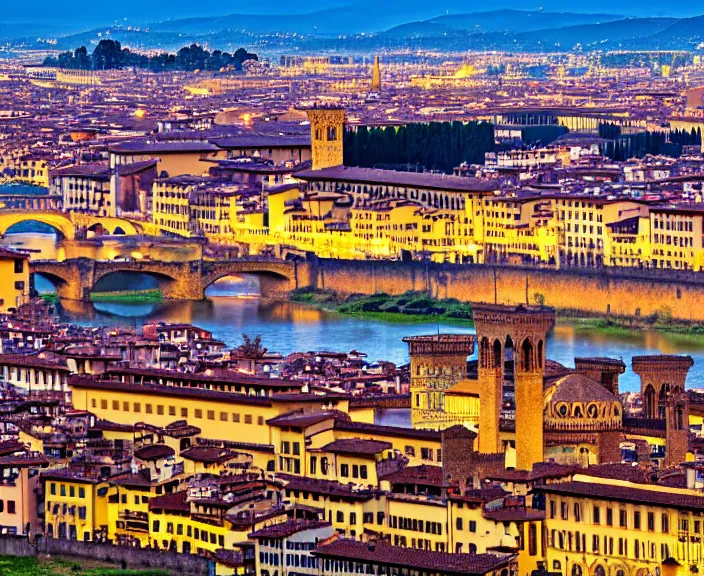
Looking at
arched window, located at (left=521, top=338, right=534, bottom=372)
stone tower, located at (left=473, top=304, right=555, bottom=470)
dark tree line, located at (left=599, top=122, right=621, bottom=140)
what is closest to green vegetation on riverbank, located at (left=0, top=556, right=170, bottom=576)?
stone tower, located at (left=473, top=304, right=555, bottom=470)

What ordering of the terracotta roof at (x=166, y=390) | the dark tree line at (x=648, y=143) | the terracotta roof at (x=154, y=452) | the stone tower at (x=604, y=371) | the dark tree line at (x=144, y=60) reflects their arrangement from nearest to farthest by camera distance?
the terracotta roof at (x=154, y=452), the terracotta roof at (x=166, y=390), the stone tower at (x=604, y=371), the dark tree line at (x=648, y=143), the dark tree line at (x=144, y=60)

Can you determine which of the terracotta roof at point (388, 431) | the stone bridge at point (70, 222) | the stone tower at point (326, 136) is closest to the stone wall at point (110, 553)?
the terracotta roof at point (388, 431)

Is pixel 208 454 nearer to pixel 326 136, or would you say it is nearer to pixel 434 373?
pixel 434 373

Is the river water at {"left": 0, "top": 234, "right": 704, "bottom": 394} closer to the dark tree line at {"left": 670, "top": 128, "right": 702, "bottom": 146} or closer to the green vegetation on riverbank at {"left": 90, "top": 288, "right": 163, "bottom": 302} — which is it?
the green vegetation on riverbank at {"left": 90, "top": 288, "right": 163, "bottom": 302}

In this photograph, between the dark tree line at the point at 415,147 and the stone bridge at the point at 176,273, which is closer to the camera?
the stone bridge at the point at 176,273

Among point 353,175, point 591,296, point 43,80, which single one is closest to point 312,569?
point 591,296

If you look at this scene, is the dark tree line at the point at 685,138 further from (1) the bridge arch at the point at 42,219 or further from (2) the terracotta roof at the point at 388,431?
(2) the terracotta roof at the point at 388,431
